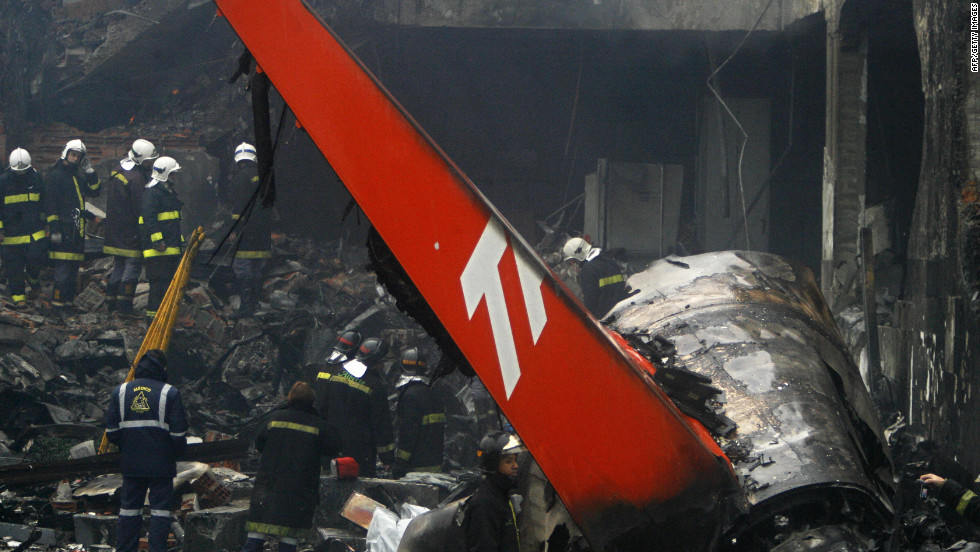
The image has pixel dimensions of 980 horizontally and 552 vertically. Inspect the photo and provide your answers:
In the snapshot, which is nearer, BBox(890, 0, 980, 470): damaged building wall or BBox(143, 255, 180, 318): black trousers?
BBox(890, 0, 980, 470): damaged building wall

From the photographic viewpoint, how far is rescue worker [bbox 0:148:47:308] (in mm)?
11320

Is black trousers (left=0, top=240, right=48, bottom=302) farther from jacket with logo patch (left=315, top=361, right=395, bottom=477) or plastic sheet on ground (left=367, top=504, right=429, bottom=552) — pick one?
plastic sheet on ground (left=367, top=504, right=429, bottom=552)

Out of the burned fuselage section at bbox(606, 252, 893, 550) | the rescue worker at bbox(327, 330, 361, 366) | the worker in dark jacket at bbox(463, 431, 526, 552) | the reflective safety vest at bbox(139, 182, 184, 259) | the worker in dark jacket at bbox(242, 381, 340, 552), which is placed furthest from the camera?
the reflective safety vest at bbox(139, 182, 184, 259)

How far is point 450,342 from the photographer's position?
2.61 metres

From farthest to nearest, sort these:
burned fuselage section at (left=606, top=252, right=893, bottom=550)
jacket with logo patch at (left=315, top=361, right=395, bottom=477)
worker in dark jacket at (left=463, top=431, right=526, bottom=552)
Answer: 1. jacket with logo patch at (left=315, top=361, right=395, bottom=477)
2. worker in dark jacket at (left=463, top=431, right=526, bottom=552)
3. burned fuselage section at (left=606, top=252, right=893, bottom=550)

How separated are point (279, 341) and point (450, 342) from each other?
28.0 ft

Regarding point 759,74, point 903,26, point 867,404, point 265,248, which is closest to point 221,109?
point 265,248

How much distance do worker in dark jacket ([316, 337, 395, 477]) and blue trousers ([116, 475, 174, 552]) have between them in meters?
1.62

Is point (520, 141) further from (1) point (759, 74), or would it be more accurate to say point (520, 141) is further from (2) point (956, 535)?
(2) point (956, 535)

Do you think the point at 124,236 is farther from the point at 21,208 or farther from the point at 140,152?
the point at 21,208

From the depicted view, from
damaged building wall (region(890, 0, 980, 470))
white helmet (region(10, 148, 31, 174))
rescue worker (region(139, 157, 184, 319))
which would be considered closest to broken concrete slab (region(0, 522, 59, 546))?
rescue worker (region(139, 157, 184, 319))

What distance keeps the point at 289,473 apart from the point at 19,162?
7.13 m

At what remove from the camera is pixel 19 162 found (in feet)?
37.0

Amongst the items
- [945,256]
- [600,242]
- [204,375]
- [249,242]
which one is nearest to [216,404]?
[204,375]
